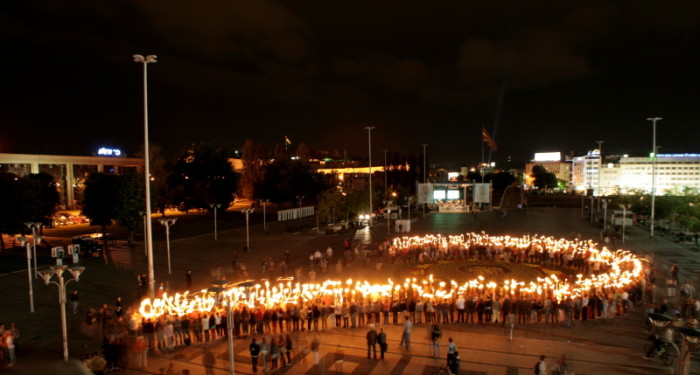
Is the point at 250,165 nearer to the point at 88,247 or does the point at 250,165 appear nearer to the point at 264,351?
the point at 88,247

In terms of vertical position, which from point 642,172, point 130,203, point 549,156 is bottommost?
point 130,203

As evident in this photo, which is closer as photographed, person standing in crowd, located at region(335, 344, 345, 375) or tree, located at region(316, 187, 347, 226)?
person standing in crowd, located at region(335, 344, 345, 375)

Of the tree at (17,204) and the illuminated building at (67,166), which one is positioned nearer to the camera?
the tree at (17,204)

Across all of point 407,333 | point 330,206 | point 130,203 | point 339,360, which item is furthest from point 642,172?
point 339,360

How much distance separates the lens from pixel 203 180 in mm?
55312

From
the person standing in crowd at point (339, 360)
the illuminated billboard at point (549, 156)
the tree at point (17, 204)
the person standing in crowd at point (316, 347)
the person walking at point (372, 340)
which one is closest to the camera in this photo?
the person standing in crowd at point (339, 360)

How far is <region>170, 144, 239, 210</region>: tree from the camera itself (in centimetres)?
5422

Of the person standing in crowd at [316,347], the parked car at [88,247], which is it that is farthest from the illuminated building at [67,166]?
the person standing in crowd at [316,347]

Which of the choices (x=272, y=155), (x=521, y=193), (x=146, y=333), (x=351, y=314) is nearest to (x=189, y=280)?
(x=146, y=333)

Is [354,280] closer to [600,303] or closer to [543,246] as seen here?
[600,303]

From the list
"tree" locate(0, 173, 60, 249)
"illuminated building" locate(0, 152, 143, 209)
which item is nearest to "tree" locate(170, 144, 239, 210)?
"illuminated building" locate(0, 152, 143, 209)

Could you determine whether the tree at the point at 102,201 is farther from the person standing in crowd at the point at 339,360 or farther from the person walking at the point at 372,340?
the person walking at the point at 372,340

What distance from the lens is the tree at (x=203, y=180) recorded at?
5422 cm

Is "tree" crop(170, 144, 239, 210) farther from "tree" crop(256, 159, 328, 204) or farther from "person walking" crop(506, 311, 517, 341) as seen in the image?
"person walking" crop(506, 311, 517, 341)
